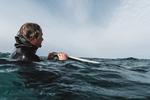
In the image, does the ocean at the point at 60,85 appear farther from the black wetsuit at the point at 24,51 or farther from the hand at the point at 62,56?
the hand at the point at 62,56

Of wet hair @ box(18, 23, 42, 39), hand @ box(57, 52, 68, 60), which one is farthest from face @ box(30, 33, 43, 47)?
hand @ box(57, 52, 68, 60)

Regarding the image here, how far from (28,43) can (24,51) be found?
1.34ft

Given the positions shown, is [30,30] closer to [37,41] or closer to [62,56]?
[37,41]

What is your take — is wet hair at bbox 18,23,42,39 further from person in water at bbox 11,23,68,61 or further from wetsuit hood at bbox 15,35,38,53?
wetsuit hood at bbox 15,35,38,53

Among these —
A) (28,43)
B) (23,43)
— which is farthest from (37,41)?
(23,43)

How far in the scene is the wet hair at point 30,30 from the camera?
36.4ft

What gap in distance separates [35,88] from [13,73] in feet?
4.45

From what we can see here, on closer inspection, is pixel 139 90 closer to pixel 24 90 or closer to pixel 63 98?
pixel 63 98

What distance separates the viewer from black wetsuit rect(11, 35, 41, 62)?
1062 centimetres

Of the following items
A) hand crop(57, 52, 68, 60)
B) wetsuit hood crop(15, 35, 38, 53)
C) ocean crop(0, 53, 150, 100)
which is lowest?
ocean crop(0, 53, 150, 100)

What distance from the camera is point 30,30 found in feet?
36.6

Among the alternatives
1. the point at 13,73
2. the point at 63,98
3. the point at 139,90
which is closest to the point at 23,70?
Result: the point at 13,73

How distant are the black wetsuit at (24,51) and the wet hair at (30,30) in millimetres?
174

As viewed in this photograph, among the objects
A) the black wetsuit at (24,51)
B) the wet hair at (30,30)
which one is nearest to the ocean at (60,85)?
the black wetsuit at (24,51)
